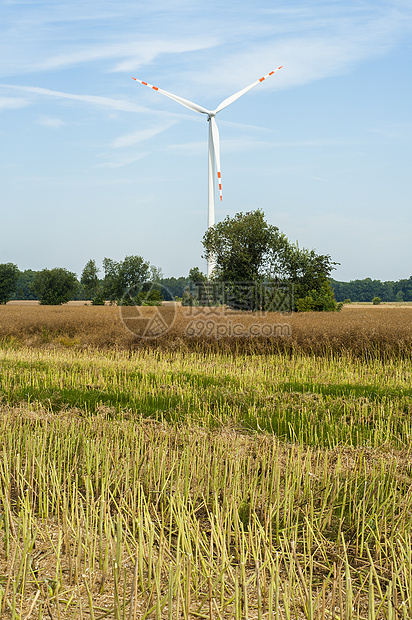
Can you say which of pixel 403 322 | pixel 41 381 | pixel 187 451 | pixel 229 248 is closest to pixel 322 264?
pixel 229 248

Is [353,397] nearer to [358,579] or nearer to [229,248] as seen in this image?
[358,579]

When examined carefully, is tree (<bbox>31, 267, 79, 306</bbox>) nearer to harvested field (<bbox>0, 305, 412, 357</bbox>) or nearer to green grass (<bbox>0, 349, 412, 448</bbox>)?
harvested field (<bbox>0, 305, 412, 357</bbox>)

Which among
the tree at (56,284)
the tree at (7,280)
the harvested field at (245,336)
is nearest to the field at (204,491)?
the harvested field at (245,336)

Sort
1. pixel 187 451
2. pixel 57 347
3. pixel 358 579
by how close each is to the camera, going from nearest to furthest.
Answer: pixel 358 579 → pixel 187 451 → pixel 57 347

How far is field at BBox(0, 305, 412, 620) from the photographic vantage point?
4129mm

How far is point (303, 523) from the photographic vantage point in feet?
17.7

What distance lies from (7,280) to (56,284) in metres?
10.0

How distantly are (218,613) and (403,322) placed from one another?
21.0 meters

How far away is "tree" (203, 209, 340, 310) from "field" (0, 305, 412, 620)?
33.9 meters

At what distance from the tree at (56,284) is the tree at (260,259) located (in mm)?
57310

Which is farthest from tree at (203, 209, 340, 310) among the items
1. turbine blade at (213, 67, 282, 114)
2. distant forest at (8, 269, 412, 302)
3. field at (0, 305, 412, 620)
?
distant forest at (8, 269, 412, 302)

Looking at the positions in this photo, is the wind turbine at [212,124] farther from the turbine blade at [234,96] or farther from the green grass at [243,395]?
the green grass at [243,395]

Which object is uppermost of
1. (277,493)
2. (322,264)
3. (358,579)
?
(322,264)

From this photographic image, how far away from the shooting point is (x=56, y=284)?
10700 cm
